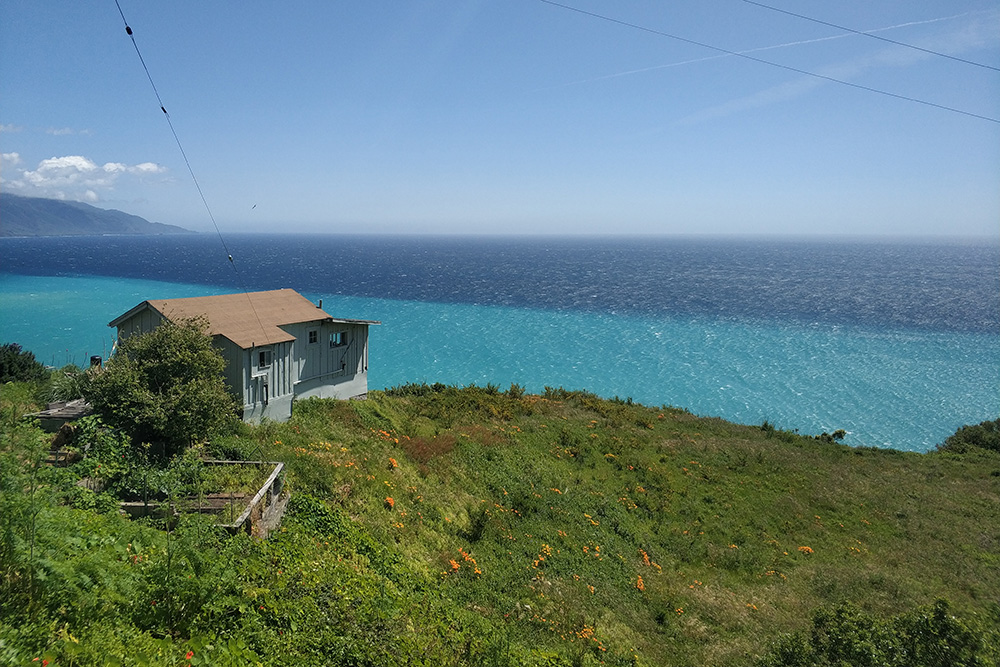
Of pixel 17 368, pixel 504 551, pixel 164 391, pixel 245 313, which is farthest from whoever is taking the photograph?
pixel 17 368

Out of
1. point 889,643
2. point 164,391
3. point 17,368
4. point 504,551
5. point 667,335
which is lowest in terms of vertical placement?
point 504,551

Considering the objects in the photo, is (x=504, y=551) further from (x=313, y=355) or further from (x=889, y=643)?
(x=313, y=355)

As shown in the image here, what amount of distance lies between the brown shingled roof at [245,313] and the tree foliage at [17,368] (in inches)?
320

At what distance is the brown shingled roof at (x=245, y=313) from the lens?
775 inches

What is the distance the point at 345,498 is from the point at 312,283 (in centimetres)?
9378

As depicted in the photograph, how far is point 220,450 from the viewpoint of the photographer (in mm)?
14781

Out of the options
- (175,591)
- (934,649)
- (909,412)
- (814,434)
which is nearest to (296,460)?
(175,591)

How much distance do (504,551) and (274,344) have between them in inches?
484

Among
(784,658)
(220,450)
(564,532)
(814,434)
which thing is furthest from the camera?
(814,434)

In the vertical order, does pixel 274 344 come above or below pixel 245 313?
below

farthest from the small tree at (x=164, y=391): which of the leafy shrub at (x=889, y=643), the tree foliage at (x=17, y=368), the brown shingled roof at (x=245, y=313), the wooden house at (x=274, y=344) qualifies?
the leafy shrub at (x=889, y=643)

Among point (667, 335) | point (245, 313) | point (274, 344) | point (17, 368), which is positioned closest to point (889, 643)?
point (274, 344)

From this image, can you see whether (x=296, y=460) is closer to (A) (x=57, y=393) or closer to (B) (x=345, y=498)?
(B) (x=345, y=498)

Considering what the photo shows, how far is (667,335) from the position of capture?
62500mm
